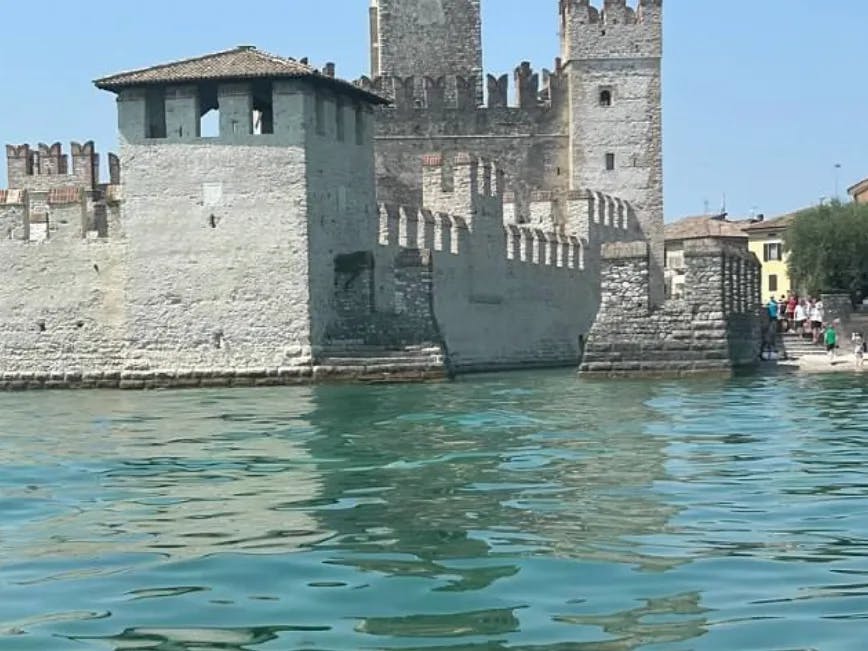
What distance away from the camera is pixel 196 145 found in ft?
88.4

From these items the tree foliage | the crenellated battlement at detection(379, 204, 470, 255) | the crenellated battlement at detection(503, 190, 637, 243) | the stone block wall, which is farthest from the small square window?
the tree foliage

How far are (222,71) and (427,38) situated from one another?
18.8 meters

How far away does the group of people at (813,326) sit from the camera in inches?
1039

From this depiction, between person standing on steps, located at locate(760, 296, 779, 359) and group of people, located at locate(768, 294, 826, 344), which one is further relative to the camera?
group of people, located at locate(768, 294, 826, 344)

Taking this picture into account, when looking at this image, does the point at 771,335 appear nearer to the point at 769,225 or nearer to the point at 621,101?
the point at 621,101

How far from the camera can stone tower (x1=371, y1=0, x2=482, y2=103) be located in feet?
145

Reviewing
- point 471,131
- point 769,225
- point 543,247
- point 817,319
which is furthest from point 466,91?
point 769,225

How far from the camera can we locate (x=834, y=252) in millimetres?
47031

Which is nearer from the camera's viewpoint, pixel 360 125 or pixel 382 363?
pixel 382 363

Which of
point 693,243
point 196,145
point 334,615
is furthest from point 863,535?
point 196,145

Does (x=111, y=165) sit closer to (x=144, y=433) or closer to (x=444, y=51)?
(x=444, y=51)

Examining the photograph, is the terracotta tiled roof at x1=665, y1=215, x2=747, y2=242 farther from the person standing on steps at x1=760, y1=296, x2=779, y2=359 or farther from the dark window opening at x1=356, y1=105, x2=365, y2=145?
the dark window opening at x1=356, y1=105, x2=365, y2=145

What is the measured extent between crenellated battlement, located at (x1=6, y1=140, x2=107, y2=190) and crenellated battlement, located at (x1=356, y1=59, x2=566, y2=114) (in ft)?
22.8

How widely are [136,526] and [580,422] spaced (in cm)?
754
